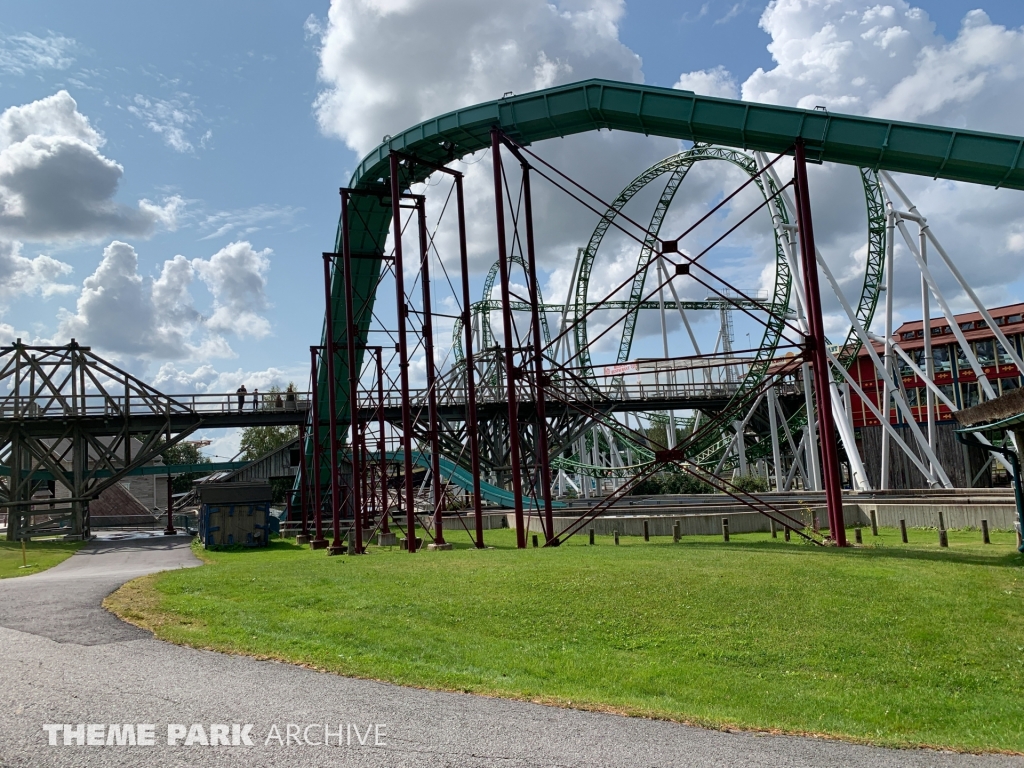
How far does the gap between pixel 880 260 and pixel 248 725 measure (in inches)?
1370

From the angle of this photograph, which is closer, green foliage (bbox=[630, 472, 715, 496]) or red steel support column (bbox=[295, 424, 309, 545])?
red steel support column (bbox=[295, 424, 309, 545])

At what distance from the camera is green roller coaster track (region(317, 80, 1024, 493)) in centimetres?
1638

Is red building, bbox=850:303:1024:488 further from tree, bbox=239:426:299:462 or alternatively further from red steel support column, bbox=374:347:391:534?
tree, bbox=239:426:299:462

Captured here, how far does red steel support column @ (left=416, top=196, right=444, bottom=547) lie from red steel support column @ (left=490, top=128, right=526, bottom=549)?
204 centimetres

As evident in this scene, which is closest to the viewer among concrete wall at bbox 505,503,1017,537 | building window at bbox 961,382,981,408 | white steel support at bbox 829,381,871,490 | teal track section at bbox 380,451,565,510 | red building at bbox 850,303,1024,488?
concrete wall at bbox 505,503,1017,537

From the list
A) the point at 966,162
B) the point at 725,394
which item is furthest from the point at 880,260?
the point at 966,162

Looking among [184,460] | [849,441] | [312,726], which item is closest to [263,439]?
[184,460]

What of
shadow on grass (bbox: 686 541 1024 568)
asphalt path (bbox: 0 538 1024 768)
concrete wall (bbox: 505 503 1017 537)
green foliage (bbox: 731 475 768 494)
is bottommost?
asphalt path (bbox: 0 538 1024 768)

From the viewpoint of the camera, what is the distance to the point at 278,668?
8172mm

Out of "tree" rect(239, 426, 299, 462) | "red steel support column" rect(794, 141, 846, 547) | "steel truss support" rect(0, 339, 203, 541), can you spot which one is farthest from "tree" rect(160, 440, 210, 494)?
"red steel support column" rect(794, 141, 846, 547)

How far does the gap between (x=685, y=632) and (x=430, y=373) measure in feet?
41.4

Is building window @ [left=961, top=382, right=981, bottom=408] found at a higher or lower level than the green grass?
higher

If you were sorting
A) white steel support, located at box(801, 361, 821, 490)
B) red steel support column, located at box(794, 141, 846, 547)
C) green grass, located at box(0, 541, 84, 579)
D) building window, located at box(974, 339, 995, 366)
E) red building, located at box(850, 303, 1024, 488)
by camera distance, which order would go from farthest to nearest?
1. building window, located at box(974, 339, 995, 366)
2. red building, located at box(850, 303, 1024, 488)
3. white steel support, located at box(801, 361, 821, 490)
4. green grass, located at box(0, 541, 84, 579)
5. red steel support column, located at box(794, 141, 846, 547)

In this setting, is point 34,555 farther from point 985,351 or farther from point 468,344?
point 985,351
